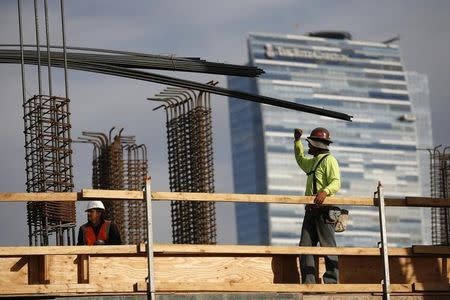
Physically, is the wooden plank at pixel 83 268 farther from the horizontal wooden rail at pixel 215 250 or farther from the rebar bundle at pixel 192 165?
the rebar bundle at pixel 192 165

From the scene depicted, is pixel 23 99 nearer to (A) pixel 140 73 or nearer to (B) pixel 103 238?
(A) pixel 140 73

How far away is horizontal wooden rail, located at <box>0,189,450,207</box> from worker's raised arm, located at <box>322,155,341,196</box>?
0.81 feet

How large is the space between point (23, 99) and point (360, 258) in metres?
7.24

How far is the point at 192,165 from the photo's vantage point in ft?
90.6

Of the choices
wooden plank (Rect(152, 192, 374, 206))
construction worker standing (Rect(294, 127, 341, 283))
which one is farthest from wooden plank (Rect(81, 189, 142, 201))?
construction worker standing (Rect(294, 127, 341, 283))

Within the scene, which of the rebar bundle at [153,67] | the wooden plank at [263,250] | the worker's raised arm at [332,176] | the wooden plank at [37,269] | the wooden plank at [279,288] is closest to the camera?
the wooden plank at [37,269]

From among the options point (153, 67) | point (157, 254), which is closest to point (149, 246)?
point (157, 254)

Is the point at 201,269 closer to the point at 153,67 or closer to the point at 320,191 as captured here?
the point at 320,191

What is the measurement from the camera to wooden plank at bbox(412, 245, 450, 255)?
16.7m

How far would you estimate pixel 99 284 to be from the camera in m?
14.5

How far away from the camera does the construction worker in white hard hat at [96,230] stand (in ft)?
52.8

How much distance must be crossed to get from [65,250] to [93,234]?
157 cm

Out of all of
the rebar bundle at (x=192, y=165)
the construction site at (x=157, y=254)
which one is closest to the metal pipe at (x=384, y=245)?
the construction site at (x=157, y=254)

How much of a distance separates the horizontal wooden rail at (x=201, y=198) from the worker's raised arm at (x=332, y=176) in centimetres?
25
